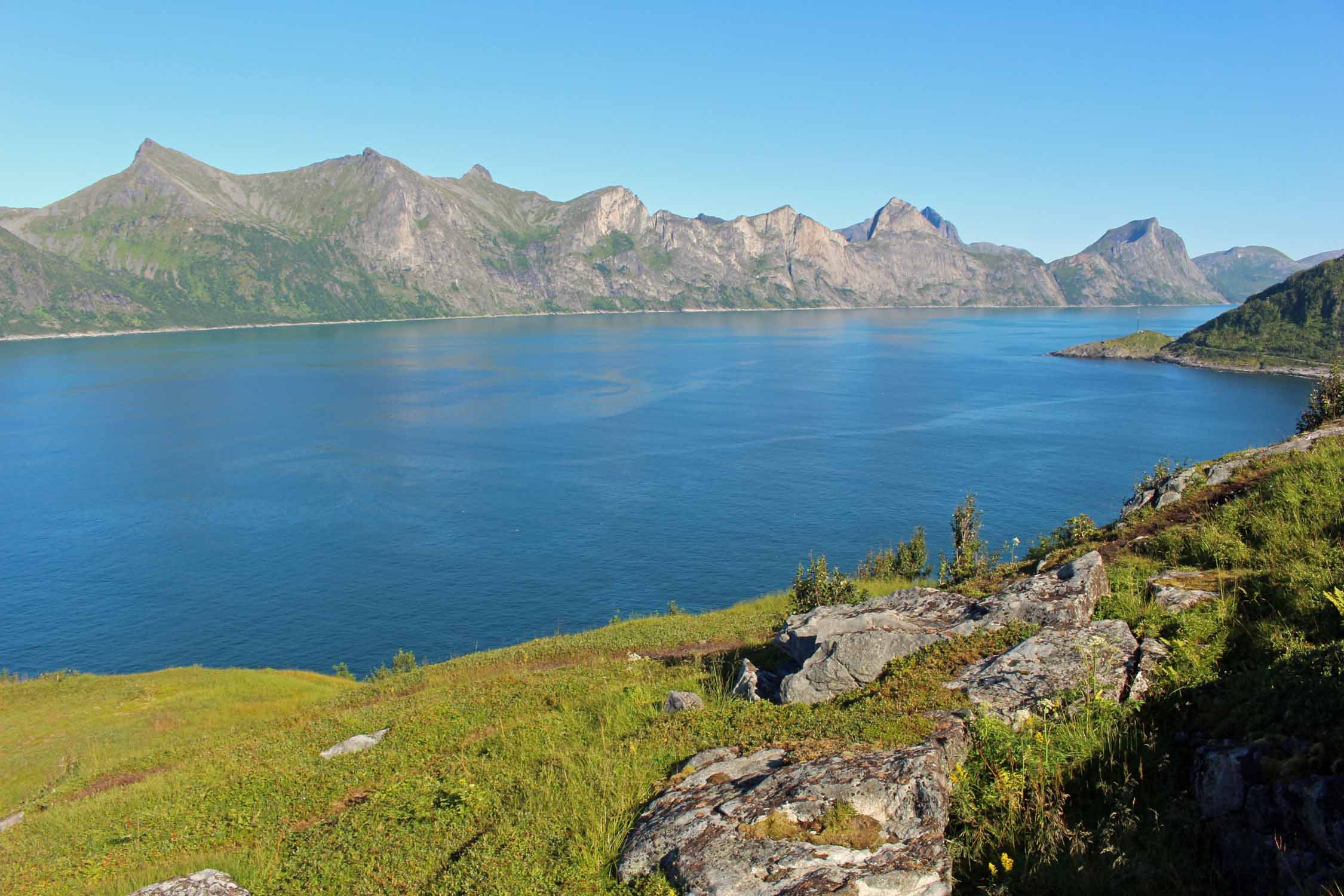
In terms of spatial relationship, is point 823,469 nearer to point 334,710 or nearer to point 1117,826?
point 334,710

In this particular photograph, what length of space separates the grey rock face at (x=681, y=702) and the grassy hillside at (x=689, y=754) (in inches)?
18.8

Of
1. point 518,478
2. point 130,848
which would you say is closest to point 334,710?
point 130,848

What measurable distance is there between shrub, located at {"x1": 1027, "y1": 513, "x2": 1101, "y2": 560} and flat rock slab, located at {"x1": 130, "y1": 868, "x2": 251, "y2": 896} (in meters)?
19.1

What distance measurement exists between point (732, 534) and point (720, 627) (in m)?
47.1

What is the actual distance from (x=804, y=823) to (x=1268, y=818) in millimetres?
4888

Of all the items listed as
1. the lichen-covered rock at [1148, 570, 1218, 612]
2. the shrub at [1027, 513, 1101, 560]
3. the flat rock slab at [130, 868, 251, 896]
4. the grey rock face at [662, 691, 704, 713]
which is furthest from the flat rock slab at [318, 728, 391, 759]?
the shrub at [1027, 513, 1101, 560]

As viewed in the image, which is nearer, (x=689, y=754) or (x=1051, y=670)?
(x=1051, y=670)

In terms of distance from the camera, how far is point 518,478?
103750mm

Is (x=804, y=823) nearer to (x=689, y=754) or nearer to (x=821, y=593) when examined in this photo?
(x=689, y=754)

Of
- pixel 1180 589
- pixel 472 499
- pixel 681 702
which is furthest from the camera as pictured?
pixel 472 499

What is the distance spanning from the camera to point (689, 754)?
12.8 metres

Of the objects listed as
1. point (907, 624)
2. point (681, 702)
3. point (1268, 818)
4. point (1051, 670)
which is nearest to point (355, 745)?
point (681, 702)

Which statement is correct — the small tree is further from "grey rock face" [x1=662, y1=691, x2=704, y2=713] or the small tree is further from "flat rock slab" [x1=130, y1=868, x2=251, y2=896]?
"flat rock slab" [x1=130, y1=868, x2=251, y2=896]

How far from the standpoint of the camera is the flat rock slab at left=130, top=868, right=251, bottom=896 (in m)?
10.7
